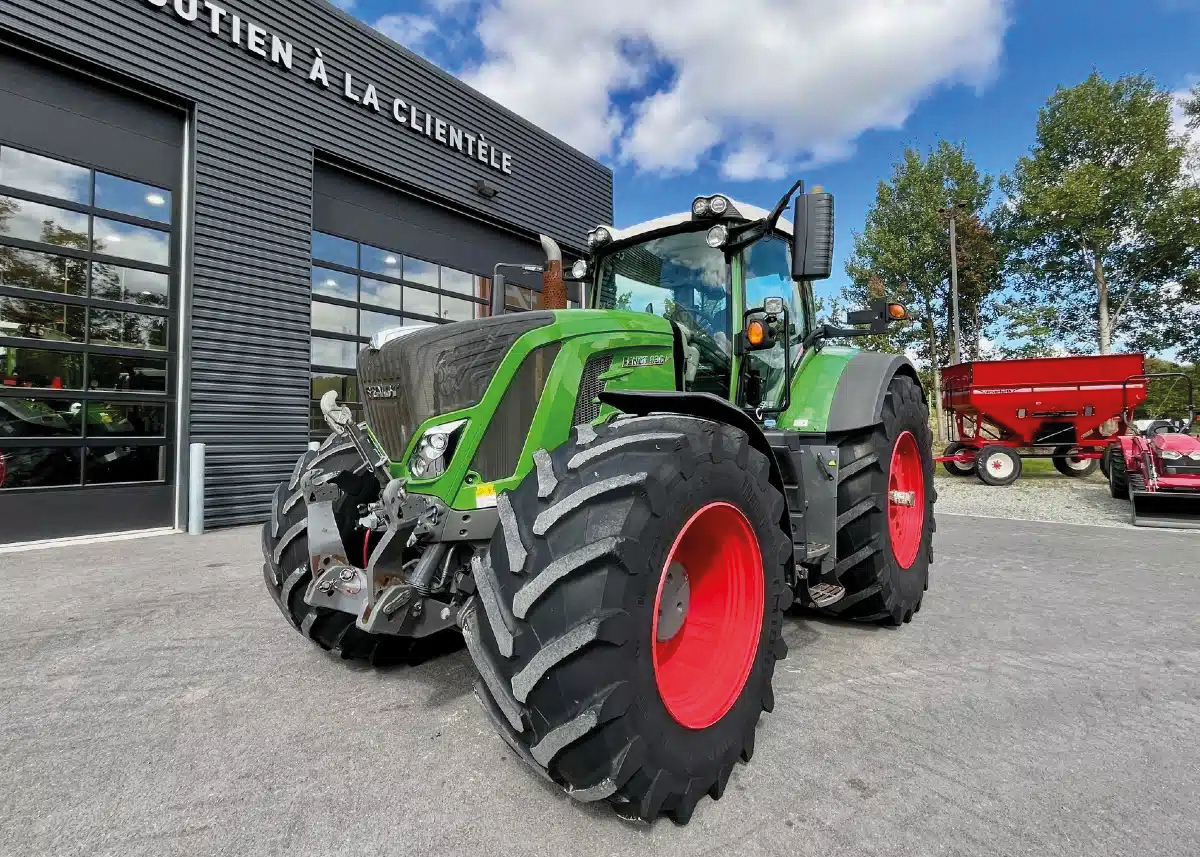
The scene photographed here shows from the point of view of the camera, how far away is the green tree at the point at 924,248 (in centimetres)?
2205

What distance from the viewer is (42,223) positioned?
18.7 ft

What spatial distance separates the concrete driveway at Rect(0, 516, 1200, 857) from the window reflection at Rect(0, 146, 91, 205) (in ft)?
13.6

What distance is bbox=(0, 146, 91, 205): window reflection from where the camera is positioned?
551 centimetres

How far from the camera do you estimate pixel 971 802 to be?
5.82ft

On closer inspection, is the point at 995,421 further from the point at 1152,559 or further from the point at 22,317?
the point at 22,317

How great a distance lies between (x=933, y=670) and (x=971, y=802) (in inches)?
41.9

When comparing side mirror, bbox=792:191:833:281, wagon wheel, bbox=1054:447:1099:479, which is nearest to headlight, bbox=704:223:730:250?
side mirror, bbox=792:191:833:281

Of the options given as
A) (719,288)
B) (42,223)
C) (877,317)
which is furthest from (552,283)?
(42,223)

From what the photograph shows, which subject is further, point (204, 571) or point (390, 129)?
point (390, 129)

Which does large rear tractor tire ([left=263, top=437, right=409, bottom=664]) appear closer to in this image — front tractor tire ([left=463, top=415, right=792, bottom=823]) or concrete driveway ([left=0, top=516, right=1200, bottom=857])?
concrete driveway ([left=0, top=516, right=1200, bottom=857])

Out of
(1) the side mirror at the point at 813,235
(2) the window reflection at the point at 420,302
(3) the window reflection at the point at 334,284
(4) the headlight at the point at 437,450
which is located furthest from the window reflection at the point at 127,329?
(1) the side mirror at the point at 813,235

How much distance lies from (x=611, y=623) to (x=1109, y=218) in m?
24.5

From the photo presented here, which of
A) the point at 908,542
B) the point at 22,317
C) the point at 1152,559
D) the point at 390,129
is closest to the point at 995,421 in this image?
the point at 1152,559

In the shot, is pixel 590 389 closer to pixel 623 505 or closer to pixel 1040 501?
pixel 623 505
